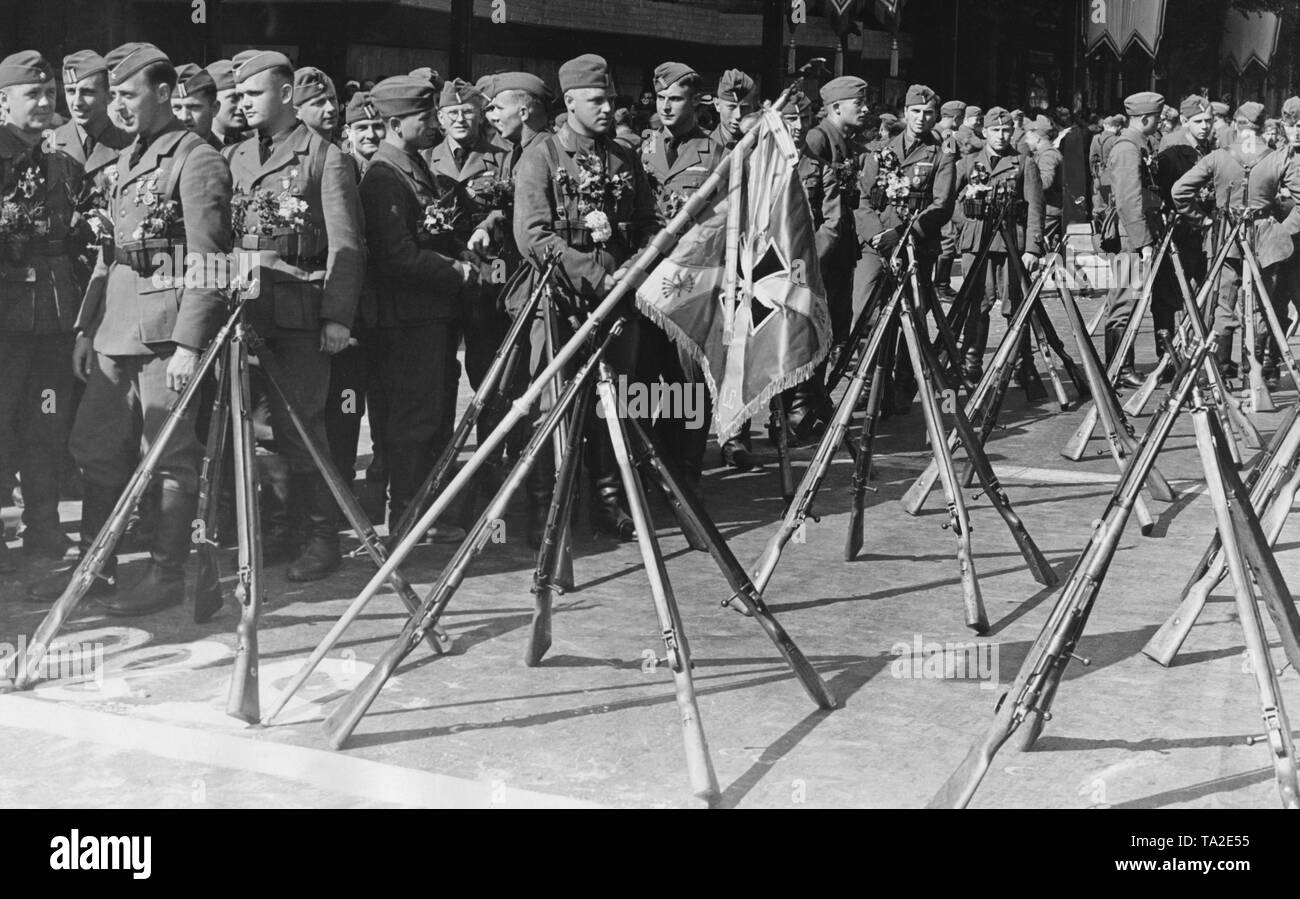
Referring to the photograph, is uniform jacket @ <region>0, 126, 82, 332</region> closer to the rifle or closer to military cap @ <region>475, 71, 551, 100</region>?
military cap @ <region>475, 71, 551, 100</region>

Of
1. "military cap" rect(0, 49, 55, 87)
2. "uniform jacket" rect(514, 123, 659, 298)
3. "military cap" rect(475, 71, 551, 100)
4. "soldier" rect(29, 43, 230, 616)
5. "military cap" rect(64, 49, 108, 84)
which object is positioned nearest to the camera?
"soldier" rect(29, 43, 230, 616)

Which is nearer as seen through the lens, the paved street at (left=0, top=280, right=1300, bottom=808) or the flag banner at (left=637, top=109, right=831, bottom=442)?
the paved street at (left=0, top=280, right=1300, bottom=808)

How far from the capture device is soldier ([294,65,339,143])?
9078mm

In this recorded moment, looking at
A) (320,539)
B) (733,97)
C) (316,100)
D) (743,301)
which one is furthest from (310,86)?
(743,301)

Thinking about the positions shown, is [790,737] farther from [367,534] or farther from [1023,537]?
[1023,537]

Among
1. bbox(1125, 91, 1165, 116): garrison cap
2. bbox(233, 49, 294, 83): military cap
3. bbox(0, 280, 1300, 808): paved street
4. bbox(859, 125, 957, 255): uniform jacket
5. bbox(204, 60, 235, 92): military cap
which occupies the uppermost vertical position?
bbox(1125, 91, 1165, 116): garrison cap

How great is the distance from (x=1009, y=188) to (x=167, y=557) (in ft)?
28.1

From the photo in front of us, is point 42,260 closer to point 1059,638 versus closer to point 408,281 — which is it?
point 408,281

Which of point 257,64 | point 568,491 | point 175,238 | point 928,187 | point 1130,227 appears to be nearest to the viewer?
point 568,491

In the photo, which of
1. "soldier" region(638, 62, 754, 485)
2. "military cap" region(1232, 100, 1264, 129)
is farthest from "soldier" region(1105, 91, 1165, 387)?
"soldier" region(638, 62, 754, 485)

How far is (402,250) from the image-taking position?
8414 mm

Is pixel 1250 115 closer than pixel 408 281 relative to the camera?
No

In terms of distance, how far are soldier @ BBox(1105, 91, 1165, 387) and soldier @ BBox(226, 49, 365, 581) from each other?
7455 mm
